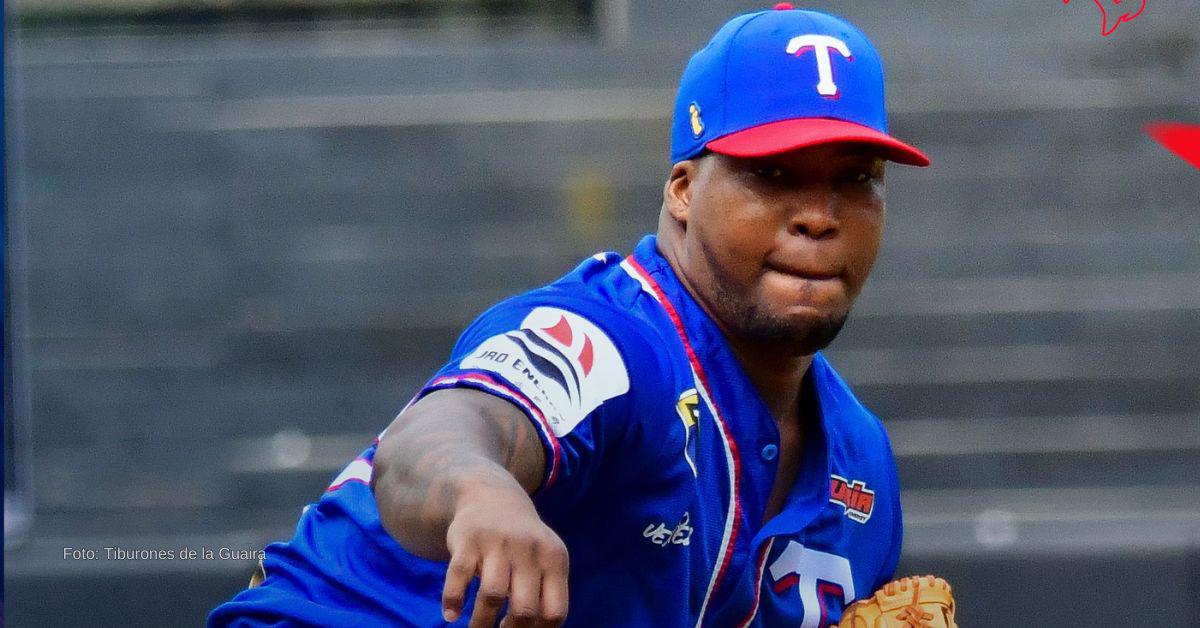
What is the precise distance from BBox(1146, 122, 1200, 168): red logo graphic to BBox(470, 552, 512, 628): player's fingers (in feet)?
12.9

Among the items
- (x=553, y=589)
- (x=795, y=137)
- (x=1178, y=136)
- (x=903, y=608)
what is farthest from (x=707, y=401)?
(x=1178, y=136)

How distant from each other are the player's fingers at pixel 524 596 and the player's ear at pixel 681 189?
3.08ft

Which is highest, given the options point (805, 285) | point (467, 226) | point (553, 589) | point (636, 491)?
point (805, 285)

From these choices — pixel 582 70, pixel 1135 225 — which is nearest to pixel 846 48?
pixel 582 70

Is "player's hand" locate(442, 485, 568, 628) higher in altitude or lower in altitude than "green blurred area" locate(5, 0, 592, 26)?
lower

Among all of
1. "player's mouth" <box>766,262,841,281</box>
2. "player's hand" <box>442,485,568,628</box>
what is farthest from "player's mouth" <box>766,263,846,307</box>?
"player's hand" <box>442,485,568,628</box>

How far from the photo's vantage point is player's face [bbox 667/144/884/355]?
209 cm

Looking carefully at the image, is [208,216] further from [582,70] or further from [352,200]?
[582,70]

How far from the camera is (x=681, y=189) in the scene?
7.43 feet

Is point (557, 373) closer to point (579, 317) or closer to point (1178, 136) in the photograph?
point (579, 317)

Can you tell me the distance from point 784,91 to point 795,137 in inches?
3.8

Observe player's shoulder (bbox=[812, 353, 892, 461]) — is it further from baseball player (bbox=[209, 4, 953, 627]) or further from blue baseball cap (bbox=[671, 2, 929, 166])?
blue baseball cap (bbox=[671, 2, 929, 166])

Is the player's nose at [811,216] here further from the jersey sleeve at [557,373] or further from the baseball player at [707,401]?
the jersey sleeve at [557,373]

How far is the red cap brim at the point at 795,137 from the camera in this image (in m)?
2.07
